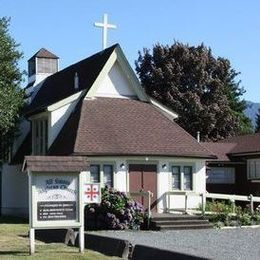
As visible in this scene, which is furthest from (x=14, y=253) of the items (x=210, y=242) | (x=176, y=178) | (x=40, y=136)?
(x=40, y=136)

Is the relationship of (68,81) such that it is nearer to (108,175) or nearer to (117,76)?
(117,76)

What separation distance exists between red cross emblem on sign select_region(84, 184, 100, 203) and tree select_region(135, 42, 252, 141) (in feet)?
128

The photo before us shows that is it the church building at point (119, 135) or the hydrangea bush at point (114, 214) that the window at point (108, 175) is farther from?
the hydrangea bush at point (114, 214)

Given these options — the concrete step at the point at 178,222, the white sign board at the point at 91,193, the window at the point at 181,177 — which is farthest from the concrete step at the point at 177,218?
the white sign board at the point at 91,193

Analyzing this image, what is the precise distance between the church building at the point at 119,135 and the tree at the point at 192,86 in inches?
959

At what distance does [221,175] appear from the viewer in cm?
4291

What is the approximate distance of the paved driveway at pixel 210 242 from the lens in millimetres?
14736

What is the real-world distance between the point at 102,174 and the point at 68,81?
28.5 ft

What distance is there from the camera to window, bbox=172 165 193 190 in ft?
96.5

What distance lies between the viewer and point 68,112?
3030 cm

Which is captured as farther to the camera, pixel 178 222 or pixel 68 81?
pixel 68 81

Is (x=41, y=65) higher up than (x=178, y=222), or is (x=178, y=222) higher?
(x=41, y=65)

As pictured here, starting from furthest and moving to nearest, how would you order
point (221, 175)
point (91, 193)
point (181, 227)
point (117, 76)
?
point (221, 175) → point (117, 76) → point (181, 227) → point (91, 193)

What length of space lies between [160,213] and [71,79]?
10443mm
